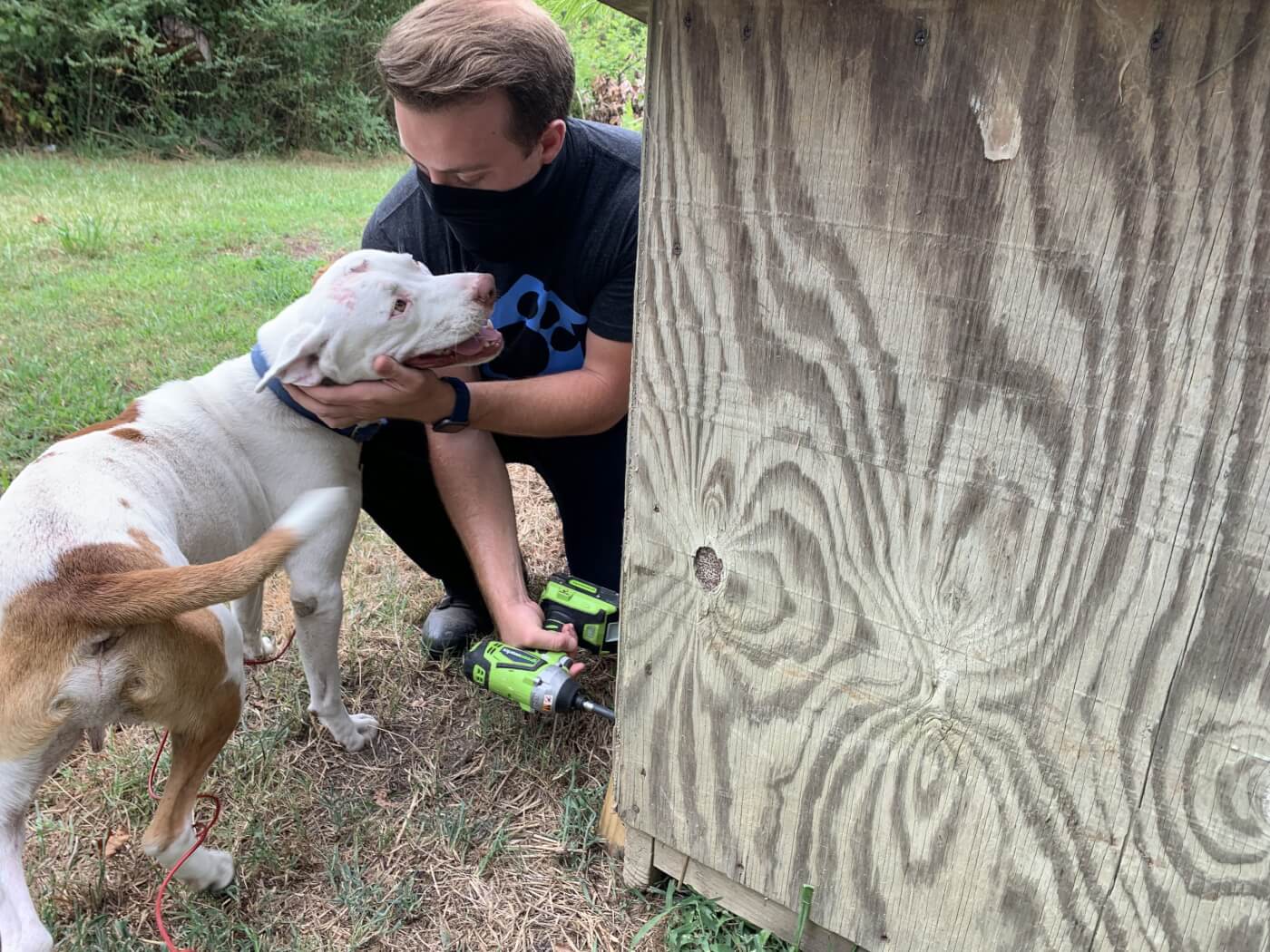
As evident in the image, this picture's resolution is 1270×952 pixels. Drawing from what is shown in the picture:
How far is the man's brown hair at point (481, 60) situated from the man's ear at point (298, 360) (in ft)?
2.01

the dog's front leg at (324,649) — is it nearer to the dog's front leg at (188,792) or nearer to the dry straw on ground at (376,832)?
the dry straw on ground at (376,832)

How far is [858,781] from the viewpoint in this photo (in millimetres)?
1623

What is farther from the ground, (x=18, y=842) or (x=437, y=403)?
(x=437, y=403)

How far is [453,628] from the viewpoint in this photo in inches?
112

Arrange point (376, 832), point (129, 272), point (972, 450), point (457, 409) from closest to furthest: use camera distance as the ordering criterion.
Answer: point (972, 450)
point (376, 832)
point (457, 409)
point (129, 272)

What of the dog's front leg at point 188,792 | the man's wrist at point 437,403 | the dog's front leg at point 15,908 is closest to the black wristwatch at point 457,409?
the man's wrist at point 437,403

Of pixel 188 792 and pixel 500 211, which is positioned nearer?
pixel 188 792

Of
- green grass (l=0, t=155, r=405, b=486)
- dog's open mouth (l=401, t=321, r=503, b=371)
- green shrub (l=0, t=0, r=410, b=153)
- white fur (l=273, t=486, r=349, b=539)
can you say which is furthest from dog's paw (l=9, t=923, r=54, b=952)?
green shrub (l=0, t=0, r=410, b=153)

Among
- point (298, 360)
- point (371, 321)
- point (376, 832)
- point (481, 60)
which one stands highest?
point (481, 60)

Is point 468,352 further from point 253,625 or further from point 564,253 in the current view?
point 253,625

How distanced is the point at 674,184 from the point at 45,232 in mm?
7657

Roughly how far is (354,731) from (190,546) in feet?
2.28

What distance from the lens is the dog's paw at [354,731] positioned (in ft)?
8.16

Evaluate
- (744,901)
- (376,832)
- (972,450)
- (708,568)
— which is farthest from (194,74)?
(972,450)
